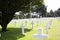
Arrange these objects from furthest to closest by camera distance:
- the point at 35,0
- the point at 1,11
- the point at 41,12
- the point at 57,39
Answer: the point at 41,12 → the point at 35,0 → the point at 1,11 → the point at 57,39

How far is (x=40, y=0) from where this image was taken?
23.4 metres

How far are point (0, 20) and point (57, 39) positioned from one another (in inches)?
308

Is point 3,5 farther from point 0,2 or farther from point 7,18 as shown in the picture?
point 7,18

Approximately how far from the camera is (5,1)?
17.7 meters

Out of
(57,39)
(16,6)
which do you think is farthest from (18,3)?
(57,39)

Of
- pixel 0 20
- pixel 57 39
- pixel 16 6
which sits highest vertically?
pixel 16 6

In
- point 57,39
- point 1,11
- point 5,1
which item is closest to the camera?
point 57,39

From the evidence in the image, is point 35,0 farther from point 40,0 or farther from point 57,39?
point 57,39

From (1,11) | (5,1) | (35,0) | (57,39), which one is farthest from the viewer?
(35,0)

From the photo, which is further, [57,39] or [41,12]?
[41,12]

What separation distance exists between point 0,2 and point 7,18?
2.71 meters

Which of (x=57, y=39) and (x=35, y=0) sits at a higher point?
(x=35, y=0)

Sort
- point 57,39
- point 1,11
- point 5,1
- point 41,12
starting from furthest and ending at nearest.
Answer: point 41,12 → point 1,11 → point 5,1 → point 57,39

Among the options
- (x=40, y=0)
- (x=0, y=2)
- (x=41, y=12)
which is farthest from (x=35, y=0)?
(x=41, y=12)
